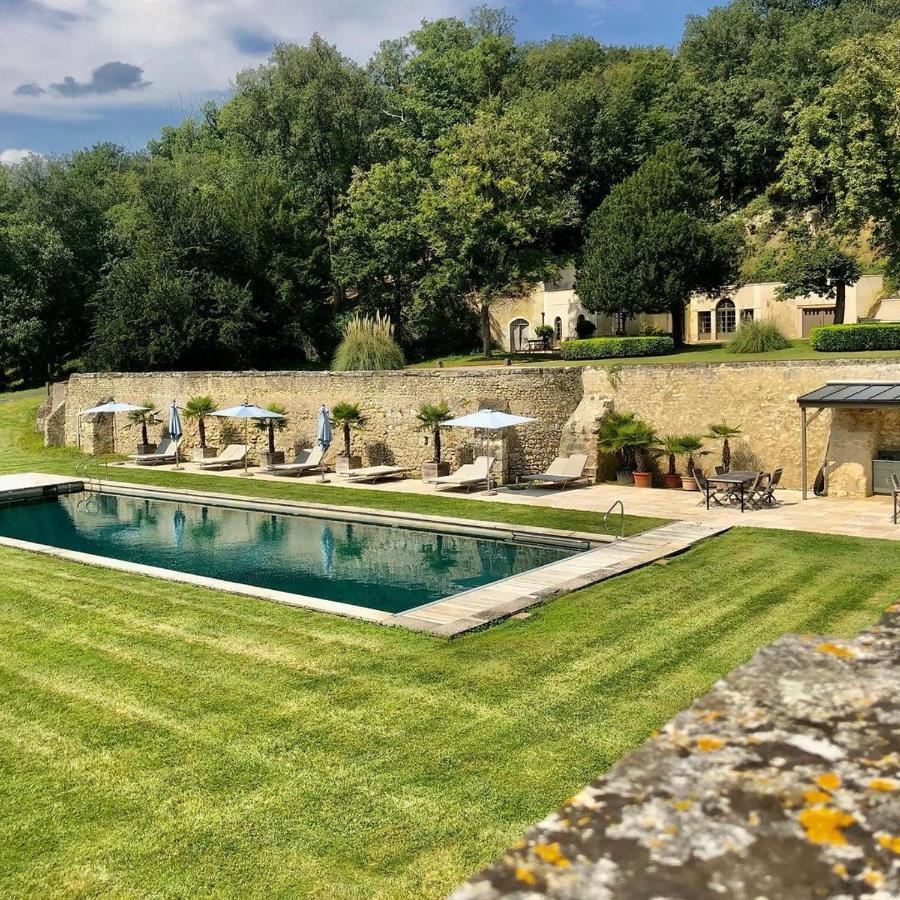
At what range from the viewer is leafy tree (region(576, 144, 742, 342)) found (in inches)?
1280

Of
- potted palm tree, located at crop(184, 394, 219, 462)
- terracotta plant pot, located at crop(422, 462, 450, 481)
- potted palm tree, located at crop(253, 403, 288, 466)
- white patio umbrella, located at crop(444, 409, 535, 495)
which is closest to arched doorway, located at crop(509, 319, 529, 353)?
potted palm tree, located at crop(184, 394, 219, 462)

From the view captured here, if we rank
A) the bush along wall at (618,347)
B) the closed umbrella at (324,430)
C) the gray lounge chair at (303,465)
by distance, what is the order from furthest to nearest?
the bush along wall at (618,347) → the gray lounge chair at (303,465) → the closed umbrella at (324,430)

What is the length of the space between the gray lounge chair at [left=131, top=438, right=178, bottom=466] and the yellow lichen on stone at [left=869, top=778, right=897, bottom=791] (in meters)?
24.6

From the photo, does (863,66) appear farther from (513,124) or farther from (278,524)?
(278,524)

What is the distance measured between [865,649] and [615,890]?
3.69 ft

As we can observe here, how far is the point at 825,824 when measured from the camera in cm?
155

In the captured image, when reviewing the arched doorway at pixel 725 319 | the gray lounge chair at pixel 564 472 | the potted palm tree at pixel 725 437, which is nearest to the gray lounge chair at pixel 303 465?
the gray lounge chair at pixel 564 472

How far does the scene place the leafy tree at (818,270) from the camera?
102ft

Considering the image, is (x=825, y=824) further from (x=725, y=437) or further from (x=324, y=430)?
(x=324, y=430)

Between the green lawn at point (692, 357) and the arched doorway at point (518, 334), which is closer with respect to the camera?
the green lawn at point (692, 357)

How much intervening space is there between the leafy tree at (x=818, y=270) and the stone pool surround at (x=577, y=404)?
47.5ft

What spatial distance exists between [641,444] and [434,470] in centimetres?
500

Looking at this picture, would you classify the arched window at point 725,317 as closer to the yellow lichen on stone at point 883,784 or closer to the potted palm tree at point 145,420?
the potted palm tree at point 145,420

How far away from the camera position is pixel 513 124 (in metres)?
34.0
